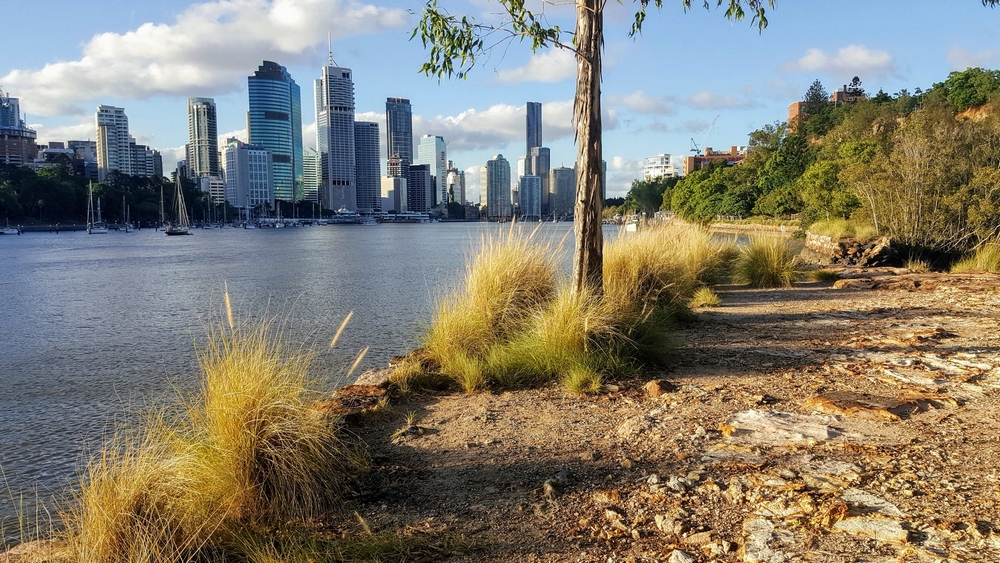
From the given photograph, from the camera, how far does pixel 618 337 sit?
6.54 metres

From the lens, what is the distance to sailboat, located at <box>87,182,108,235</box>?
A: 107400 mm

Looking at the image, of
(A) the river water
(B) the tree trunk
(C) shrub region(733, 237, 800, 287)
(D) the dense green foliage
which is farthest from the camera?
(D) the dense green foliage

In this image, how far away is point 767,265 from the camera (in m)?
13.4

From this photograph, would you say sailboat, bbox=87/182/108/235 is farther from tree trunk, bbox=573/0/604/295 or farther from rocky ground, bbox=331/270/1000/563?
rocky ground, bbox=331/270/1000/563

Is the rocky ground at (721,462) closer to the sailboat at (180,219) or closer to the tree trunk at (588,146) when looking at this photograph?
the tree trunk at (588,146)

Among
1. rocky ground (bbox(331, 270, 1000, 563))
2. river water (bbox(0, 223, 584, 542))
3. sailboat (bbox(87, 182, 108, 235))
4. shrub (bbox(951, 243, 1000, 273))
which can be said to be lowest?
river water (bbox(0, 223, 584, 542))

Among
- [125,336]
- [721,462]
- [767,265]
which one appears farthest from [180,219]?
[721,462]

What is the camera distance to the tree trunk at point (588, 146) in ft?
23.2

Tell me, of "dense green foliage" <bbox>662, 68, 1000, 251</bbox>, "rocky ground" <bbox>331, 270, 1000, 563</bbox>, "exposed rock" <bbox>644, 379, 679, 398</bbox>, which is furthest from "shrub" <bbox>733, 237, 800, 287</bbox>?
"exposed rock" <bbox>644, 379, 679, 398</bbox>

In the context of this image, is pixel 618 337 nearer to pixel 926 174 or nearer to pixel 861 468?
pixel 861 468

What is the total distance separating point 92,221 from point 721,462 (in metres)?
131

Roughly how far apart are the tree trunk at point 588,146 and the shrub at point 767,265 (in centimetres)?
714

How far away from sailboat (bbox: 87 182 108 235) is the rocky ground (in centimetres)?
11715

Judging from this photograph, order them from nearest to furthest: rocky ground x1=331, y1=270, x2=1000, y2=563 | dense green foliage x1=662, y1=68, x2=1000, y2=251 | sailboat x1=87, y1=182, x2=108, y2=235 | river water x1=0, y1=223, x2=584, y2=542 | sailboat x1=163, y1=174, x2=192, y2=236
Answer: rocky ground x1=331, y1=270, x2=1000, y2=563, river water x1=0, y1=223, x2=584, y2=542, dense green foliage x1=662, y1=68, x2=1000, y2=251, sailboat x1=163, y1=174, x2=192, y2=236, sailboat x1=87, y1=182, x2=108, y2=235
